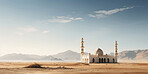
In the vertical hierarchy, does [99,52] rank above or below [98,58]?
above

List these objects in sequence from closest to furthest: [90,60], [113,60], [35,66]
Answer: [35,66], [90,60], [113,60]

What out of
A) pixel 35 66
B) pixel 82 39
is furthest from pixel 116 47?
pixel 35 66

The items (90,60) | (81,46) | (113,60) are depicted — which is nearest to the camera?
(90,60)

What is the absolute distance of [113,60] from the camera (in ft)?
281

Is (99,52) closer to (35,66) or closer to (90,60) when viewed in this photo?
(90,60)

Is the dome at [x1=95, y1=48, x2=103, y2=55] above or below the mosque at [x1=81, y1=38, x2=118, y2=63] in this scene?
above

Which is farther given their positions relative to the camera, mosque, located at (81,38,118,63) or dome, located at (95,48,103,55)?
dome, located at (95,48,103,55)

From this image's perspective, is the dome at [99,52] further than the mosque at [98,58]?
Yes

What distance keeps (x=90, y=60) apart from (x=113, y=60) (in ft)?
42.9

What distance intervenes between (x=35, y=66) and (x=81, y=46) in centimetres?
5806

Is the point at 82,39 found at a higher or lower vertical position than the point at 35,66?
higher

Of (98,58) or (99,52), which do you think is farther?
(99,52)

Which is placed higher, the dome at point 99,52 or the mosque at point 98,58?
the dome at point 99,52

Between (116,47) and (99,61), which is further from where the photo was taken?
(116,47)
